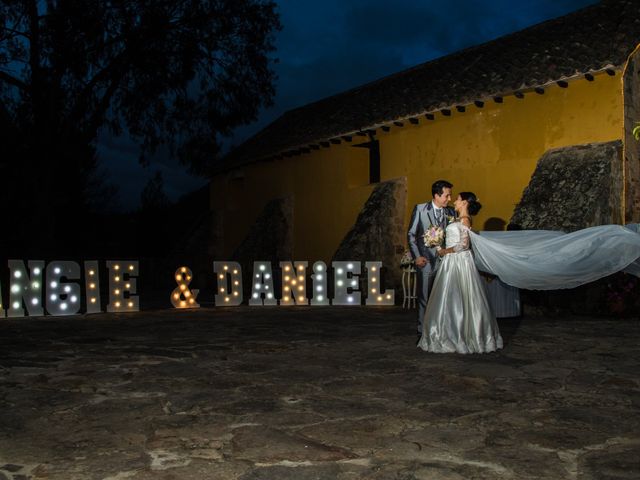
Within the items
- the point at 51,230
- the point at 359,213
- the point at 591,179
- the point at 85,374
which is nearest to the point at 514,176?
the point at 591,179

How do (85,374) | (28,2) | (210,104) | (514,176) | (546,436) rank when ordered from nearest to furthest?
(546,436) → (85,374) → (514,176) → (28,2) → (210,104)

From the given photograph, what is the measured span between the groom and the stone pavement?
75 cm

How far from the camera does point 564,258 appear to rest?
8.27 m

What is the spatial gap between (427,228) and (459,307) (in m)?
1.18

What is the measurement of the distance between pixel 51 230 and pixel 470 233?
15919 millimetres

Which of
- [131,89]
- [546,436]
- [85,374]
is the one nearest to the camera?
[546,436]

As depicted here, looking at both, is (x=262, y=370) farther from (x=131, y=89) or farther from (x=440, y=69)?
(x=131, y=89)

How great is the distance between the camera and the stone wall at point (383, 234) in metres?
15.6

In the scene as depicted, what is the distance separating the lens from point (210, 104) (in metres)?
22.2

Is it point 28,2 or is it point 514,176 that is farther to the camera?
point 28,2

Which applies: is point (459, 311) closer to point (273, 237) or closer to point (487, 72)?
point (487, 72)

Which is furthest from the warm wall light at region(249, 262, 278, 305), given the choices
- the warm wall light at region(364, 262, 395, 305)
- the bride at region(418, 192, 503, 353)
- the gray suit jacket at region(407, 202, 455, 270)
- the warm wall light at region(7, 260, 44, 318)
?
the bride at region(418, 192, 503, 353)

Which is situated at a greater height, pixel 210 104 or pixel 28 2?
pixel 28 2

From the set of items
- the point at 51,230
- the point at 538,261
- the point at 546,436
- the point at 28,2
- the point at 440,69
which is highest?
the point at 28,2
